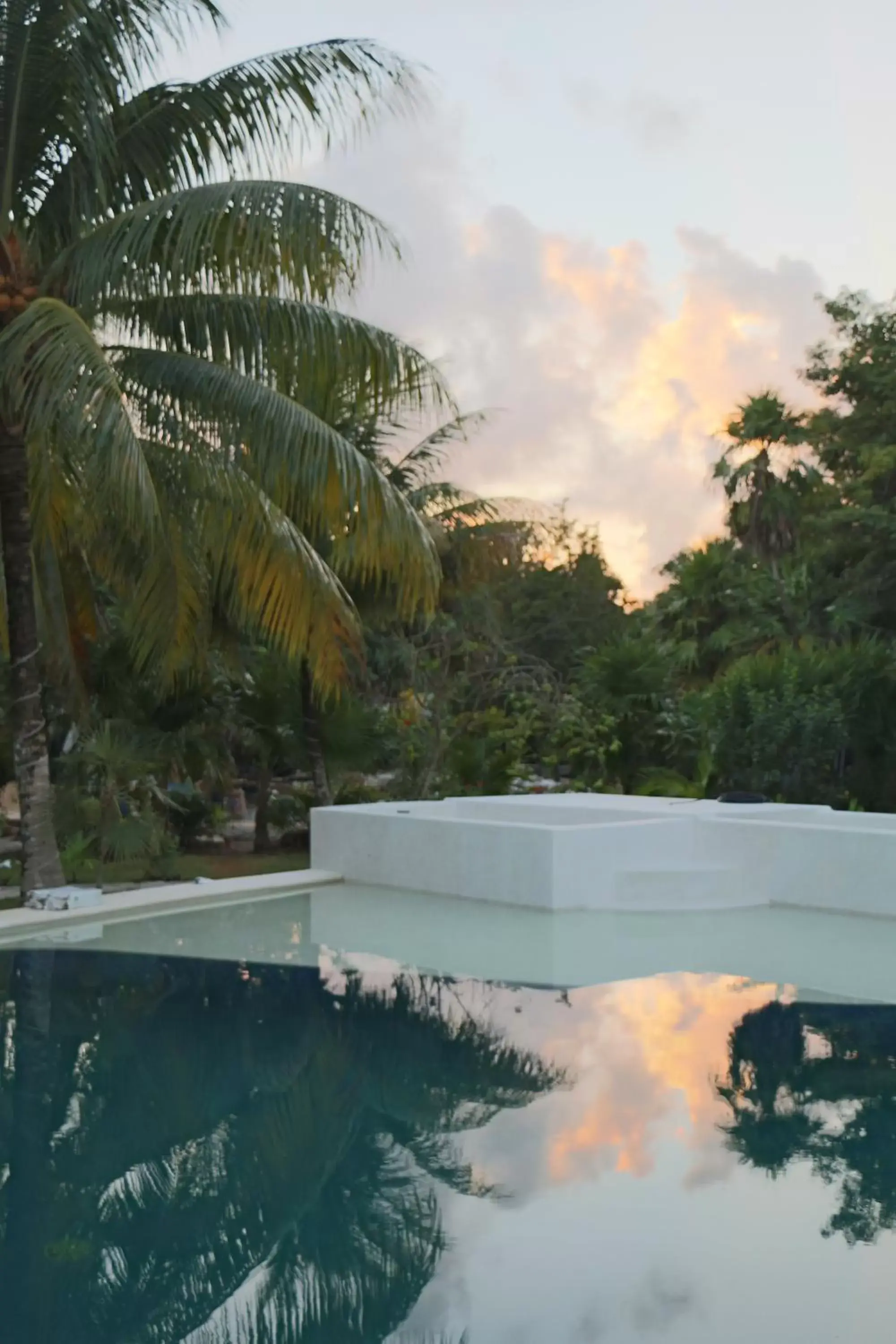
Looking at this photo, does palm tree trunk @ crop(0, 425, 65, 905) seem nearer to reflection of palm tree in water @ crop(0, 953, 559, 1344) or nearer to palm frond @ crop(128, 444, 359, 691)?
palm frond @ crop(128, 444, 359, 691)

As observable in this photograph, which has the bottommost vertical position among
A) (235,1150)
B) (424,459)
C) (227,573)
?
(235,1150)

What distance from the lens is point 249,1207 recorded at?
4996 mm

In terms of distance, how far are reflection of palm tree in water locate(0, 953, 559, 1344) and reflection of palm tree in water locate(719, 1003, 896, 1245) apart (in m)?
1.04

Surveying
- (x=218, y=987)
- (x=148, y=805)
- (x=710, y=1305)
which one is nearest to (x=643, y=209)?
(x=148, y=805)

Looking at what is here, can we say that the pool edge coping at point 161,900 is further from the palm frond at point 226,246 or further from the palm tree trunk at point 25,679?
the palm frond at point 226,246

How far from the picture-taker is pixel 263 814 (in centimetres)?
1700

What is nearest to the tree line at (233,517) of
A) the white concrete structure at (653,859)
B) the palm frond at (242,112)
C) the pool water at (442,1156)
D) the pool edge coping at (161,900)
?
the palm frond at (242,112)

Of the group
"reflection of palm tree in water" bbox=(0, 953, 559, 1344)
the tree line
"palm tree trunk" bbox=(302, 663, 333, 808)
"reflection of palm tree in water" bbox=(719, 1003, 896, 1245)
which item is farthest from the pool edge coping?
"reflection of palm tree in water" bbox=(719, 1003, 896, 1245)

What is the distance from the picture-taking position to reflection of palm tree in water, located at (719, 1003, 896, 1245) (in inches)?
206

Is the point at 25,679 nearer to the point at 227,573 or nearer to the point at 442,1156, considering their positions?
the point at 227,573

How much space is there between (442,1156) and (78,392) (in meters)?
6.02

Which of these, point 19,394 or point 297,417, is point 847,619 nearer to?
point 297,417

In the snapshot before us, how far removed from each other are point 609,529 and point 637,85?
21.1 meters

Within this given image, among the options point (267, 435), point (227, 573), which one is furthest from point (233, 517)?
point (267, 435)
